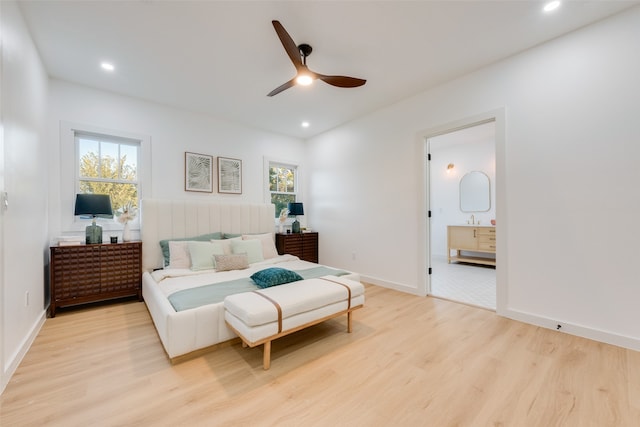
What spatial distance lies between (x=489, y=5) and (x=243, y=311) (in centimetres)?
307

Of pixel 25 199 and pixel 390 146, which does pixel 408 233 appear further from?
pixel 25 199

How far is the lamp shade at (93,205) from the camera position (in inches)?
117

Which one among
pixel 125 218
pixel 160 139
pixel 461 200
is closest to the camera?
pixel 125 218

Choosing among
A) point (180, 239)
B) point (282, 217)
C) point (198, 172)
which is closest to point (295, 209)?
point (282, 217)

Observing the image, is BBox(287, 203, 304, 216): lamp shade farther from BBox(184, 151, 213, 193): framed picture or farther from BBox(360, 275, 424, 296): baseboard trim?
BBox(360, 275, 424, 296): baseboard trim

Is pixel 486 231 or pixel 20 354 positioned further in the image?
pixel 486 231

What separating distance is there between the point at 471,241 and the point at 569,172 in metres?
3.29

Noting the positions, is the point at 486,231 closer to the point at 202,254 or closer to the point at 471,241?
the point at 471,241

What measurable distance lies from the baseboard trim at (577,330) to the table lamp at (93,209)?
4.71m

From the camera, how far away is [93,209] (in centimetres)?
301

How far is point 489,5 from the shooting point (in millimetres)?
2070

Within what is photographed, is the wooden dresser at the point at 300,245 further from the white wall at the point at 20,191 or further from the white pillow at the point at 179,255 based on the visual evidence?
the white wall at the point at 20,191

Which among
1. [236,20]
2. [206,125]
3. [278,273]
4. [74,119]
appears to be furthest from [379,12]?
[74,119]

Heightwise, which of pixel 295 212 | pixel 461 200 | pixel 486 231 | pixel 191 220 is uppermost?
pixel 461 200
